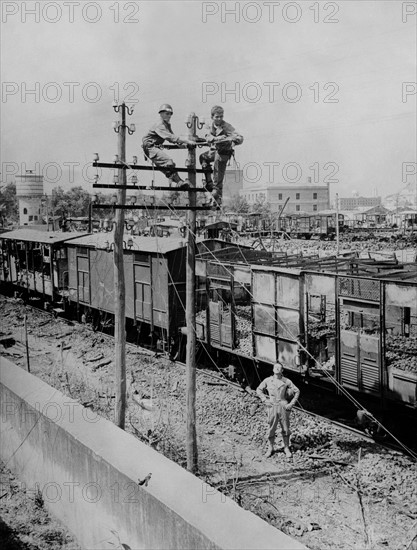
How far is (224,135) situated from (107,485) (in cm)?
538

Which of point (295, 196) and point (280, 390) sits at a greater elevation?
point (295, 196)

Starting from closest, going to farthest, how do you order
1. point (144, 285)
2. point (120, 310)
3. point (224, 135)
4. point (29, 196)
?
point (224, 135) < point (120, 310) < point (144, 285) < point (29, 196)

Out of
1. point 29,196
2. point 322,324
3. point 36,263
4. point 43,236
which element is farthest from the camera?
point 29,196

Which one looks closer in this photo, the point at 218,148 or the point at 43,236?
the point at 218,148

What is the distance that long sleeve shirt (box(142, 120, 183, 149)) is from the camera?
9031 millimetres

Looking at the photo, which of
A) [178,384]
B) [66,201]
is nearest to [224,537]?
[178,384]

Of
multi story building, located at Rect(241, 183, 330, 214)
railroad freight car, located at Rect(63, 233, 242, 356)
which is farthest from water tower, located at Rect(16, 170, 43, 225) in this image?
railroad freight car, located at Rect(63, 233, 242, 356)

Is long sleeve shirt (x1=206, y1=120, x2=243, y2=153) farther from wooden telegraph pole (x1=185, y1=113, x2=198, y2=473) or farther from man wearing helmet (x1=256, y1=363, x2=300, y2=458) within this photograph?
man wearing helmet (x1=256, y1=363, x2=300, y2=458)

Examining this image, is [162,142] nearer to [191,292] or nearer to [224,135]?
[224,135]

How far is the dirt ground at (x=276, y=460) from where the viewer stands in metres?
Result: 7.89

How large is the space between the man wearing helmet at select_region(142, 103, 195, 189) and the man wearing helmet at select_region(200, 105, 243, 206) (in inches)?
20.9

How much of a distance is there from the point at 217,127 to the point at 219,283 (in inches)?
252

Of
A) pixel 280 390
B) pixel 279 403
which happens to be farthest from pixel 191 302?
pixel 279 403

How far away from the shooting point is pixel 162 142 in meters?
9.16
